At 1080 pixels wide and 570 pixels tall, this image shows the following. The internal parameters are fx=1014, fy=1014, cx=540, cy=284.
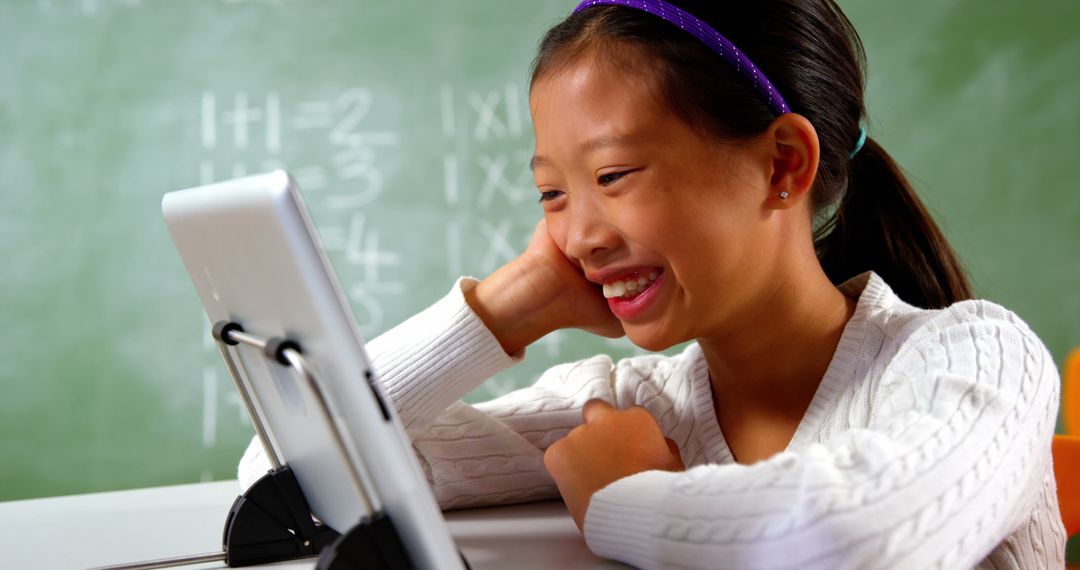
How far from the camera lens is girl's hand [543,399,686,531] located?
2.74 ft

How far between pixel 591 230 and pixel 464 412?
29 cm

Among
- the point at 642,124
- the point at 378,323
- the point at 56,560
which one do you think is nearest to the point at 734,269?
the point at 642,124

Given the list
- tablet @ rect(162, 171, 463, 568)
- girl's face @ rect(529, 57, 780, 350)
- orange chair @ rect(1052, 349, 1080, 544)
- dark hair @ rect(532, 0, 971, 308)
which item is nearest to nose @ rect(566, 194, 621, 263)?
girl's face @ rect(529, 57, 780, 350)

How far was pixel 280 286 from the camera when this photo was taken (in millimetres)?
593

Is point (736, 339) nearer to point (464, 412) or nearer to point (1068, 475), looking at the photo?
point (464, 412)

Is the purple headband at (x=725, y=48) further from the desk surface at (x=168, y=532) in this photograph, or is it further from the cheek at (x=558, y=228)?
the desk surface at (x=168, y=532)

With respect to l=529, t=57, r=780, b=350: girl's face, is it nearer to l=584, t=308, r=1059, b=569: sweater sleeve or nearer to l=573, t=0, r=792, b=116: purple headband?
l=573, t=0, r=792, b=116: purple headband

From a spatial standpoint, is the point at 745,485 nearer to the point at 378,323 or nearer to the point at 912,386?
the point at 912,386

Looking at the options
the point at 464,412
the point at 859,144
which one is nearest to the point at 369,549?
the point at 464,412

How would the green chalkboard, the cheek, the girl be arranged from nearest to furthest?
the girl
the cheek
the green chalkboard

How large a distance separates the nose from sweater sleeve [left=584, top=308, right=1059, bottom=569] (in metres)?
0.25

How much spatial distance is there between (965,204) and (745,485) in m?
2.12

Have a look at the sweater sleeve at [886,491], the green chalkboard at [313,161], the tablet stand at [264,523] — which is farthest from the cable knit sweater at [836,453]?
the green chalkboard at [313,161]

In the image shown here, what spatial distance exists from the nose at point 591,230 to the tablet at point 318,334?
1.14ft
